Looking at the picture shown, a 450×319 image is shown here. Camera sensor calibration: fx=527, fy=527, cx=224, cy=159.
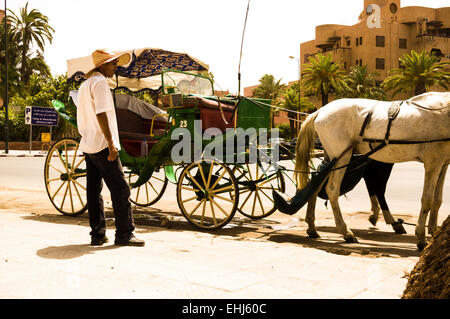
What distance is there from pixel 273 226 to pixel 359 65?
65.8 metres

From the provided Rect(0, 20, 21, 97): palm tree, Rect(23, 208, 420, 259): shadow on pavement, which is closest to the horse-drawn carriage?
Rect(23, 208, 420, 259): shadow on pavement

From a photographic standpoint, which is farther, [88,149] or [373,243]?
[373,243]

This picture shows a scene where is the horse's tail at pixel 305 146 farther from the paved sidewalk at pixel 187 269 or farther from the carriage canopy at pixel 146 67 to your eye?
the carriage canopy at pixel 146 67

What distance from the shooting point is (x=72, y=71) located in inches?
347

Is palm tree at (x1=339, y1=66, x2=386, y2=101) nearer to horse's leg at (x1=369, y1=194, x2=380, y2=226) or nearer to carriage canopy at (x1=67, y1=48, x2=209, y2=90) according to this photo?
carriage canopy at (x1=67, y1=48, x2=209, y2=90)

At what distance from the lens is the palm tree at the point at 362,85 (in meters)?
63.1

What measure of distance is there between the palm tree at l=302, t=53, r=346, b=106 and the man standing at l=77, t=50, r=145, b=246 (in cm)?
5583

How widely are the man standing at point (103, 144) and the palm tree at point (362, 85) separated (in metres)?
59.5

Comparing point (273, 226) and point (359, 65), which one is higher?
point (359, 65)

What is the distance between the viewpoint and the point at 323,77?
6006cm

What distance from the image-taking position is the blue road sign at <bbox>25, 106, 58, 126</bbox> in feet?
113

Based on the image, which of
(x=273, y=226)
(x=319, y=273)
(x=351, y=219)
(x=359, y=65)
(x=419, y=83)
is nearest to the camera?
(x=319, y=273)
